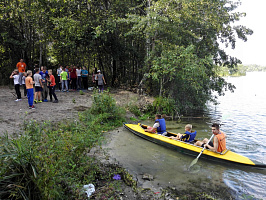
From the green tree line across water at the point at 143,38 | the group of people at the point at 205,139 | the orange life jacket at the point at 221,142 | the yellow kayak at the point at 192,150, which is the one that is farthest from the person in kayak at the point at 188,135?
the green tree line across water at the point at 143,38

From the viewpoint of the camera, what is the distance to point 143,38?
1639 cm

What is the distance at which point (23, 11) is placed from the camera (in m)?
16.2

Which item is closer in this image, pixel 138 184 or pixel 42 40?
pixel 138 184

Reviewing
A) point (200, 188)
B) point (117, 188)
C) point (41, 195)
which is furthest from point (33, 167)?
point (200, 188)

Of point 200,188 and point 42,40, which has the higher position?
point 42,40

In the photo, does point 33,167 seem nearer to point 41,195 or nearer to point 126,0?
point 41,195

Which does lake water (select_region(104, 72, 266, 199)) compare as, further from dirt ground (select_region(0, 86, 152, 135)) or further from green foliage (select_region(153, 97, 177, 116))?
dirt ground (select_region(0, 86, 152, 135))

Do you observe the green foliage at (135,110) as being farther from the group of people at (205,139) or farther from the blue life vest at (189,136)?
the blue life vest at (189,136)

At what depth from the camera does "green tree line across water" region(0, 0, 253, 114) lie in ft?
41.5

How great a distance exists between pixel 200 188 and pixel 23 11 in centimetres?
1735

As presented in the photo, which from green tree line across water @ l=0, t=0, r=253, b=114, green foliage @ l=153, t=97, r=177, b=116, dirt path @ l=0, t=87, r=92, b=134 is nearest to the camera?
dirt path @ l=0, t=87, r=92, b=134

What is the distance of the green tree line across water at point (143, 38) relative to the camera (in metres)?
12.6

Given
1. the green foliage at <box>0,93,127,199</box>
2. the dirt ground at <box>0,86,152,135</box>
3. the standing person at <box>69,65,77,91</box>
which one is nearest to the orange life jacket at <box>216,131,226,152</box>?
the green foliage at <box>0,93,127,199</box>

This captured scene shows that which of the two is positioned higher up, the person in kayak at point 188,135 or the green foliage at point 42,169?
the green foliage at point 42,169
